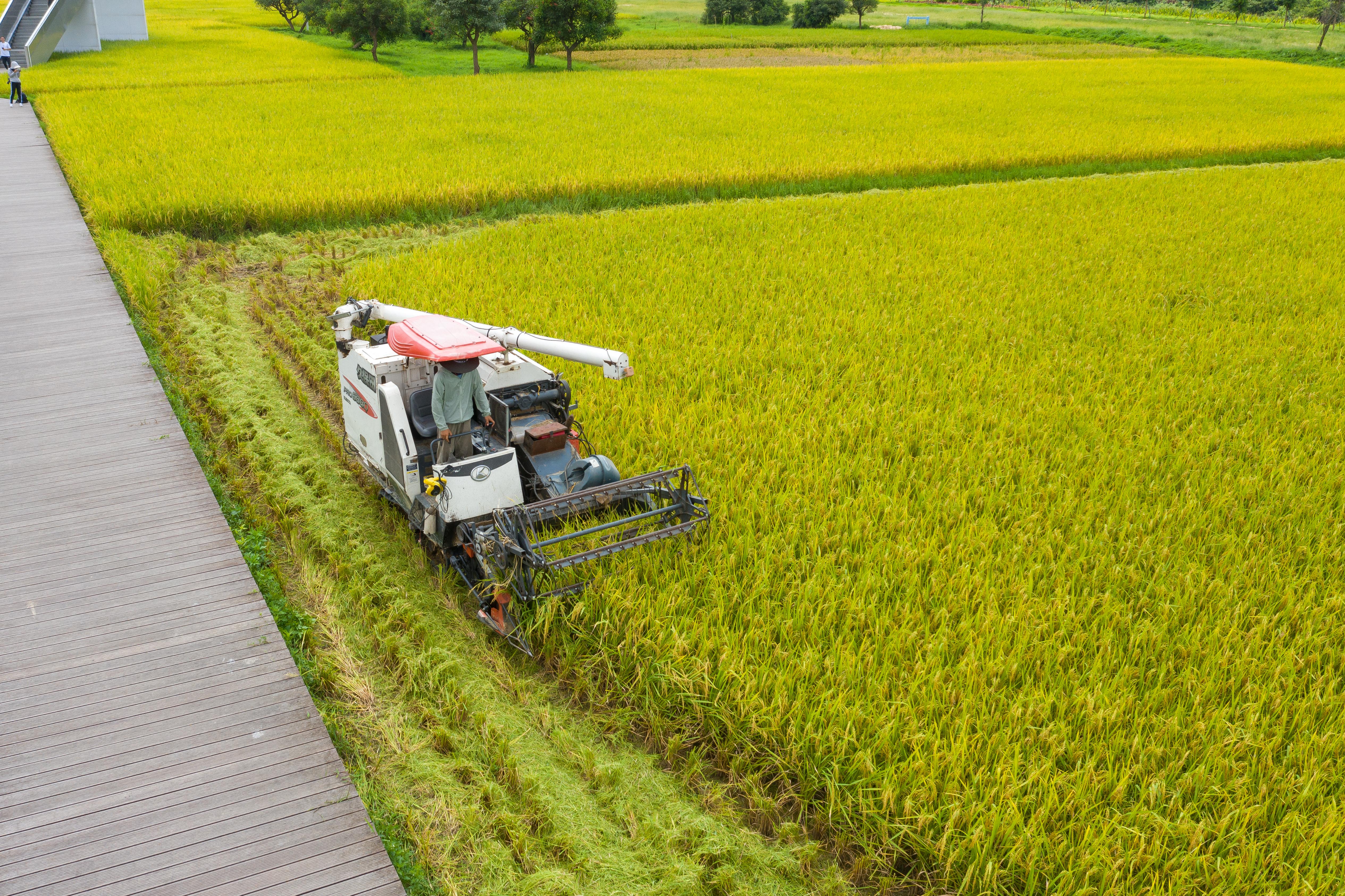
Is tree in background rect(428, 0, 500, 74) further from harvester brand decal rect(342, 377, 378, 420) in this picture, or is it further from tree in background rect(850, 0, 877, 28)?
tree in background rect(850, 0, 877, 28)

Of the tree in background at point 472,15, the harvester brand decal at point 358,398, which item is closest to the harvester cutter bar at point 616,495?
the harvester brand decal at point 358,398

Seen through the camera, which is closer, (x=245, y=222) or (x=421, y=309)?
(x=421, y=309)

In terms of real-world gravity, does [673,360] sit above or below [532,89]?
below

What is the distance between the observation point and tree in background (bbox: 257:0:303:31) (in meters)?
48.7

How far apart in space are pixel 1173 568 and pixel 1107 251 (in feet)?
31.0

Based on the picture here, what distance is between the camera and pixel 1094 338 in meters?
10.4

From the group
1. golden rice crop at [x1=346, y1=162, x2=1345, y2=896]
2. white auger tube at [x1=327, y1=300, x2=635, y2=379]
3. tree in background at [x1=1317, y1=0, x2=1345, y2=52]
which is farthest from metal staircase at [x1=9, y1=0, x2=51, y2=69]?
tree in background at [x1=1317, y1=0, x2=1345, y2=52]

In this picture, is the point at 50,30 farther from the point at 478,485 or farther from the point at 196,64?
the point at 478,485

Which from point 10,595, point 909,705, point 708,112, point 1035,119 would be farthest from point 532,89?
point 909,705

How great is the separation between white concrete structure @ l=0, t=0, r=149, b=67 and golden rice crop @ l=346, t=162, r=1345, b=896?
1139 inches

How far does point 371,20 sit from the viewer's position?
1411 inches

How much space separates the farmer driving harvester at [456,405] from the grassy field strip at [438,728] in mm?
950

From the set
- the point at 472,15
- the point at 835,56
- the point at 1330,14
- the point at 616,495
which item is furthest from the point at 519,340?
the point at 1330,14

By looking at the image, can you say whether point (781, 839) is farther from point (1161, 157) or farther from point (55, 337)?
point (1161, 157)
